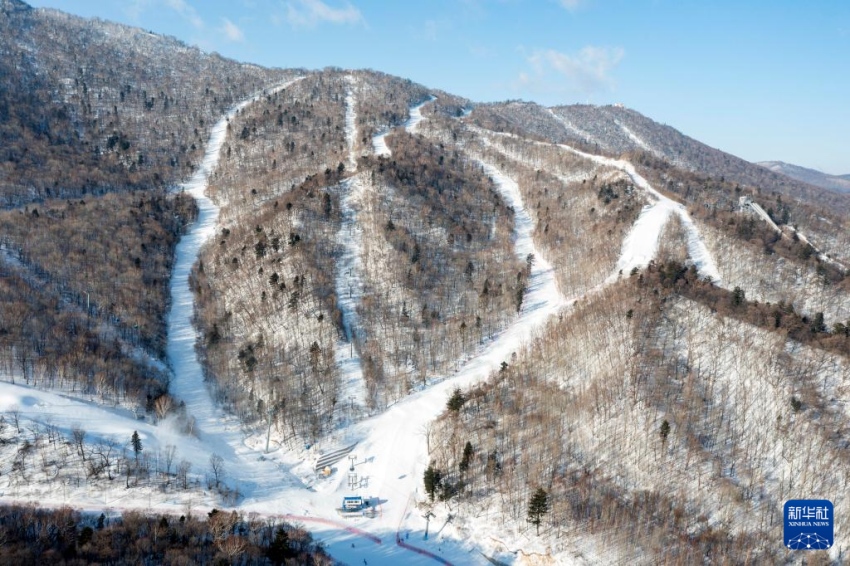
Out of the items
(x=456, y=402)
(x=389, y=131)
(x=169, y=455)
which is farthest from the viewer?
(x=389, y=131)

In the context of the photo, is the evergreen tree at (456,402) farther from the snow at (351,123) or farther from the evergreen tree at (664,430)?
the snow at (351,123)

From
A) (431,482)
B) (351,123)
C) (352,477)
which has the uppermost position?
(351,123)

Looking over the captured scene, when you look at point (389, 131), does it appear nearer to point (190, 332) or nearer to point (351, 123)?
point (351, 123)

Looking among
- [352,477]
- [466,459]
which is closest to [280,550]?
[352,477]

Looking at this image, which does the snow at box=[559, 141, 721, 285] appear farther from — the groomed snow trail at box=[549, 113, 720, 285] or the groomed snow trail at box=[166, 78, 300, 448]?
the groomed snow trail at box=[166, 78, 300, 448]

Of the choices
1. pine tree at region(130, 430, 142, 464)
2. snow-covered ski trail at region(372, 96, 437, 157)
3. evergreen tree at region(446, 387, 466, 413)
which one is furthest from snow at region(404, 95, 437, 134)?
pine tree at region(130, 430, 142, 464)

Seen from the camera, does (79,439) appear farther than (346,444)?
No

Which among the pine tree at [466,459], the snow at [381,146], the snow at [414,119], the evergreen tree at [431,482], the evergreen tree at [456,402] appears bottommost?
the evergreen tree at [431,482]

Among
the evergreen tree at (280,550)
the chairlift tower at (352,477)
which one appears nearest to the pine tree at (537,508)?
the chairlift tower at (352,477)
